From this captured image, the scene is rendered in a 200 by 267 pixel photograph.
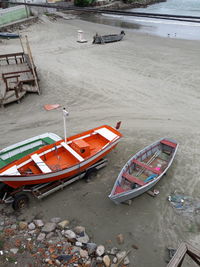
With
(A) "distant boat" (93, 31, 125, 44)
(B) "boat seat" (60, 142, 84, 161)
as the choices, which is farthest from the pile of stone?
(A) "distant boat" (93, 31, 125, 44)

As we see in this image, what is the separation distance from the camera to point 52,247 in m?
6.69

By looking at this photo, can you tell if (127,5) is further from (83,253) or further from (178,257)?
(178,257)

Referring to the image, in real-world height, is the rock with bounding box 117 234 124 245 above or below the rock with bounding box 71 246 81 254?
below

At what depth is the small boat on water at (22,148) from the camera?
9.11 meters

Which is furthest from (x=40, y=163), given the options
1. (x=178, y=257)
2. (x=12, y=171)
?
(x=178, y=257)

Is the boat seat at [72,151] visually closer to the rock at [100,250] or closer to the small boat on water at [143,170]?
the small boat on water at [143,170]

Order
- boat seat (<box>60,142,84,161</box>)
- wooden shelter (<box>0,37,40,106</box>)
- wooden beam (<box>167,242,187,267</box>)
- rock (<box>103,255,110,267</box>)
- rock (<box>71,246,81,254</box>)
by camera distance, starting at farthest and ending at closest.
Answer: wooden shelter (<box>0,37,40,106</box>) < boat seat (<box>60,142,84,161</box>) < rock (<box>71,246,81,254</box>) < rock (<box>103,255,110,267</box>) < wooden beam (<box>167,242,187,267</box>)

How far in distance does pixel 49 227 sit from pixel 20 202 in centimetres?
145

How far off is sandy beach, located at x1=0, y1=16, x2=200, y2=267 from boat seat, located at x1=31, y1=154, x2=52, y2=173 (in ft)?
4.18

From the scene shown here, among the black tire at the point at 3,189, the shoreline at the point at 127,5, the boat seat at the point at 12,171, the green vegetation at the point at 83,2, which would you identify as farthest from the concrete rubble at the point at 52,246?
the shoreline at the point at 127,5

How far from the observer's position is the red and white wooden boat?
7.76 metres

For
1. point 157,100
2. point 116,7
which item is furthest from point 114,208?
point 116,7

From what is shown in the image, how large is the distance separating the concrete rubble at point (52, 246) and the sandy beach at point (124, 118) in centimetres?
35

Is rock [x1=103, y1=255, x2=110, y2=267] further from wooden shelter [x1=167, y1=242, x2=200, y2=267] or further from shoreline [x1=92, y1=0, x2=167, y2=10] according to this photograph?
shoreline [x1=92, y1=0, x2=167, y2=10]
